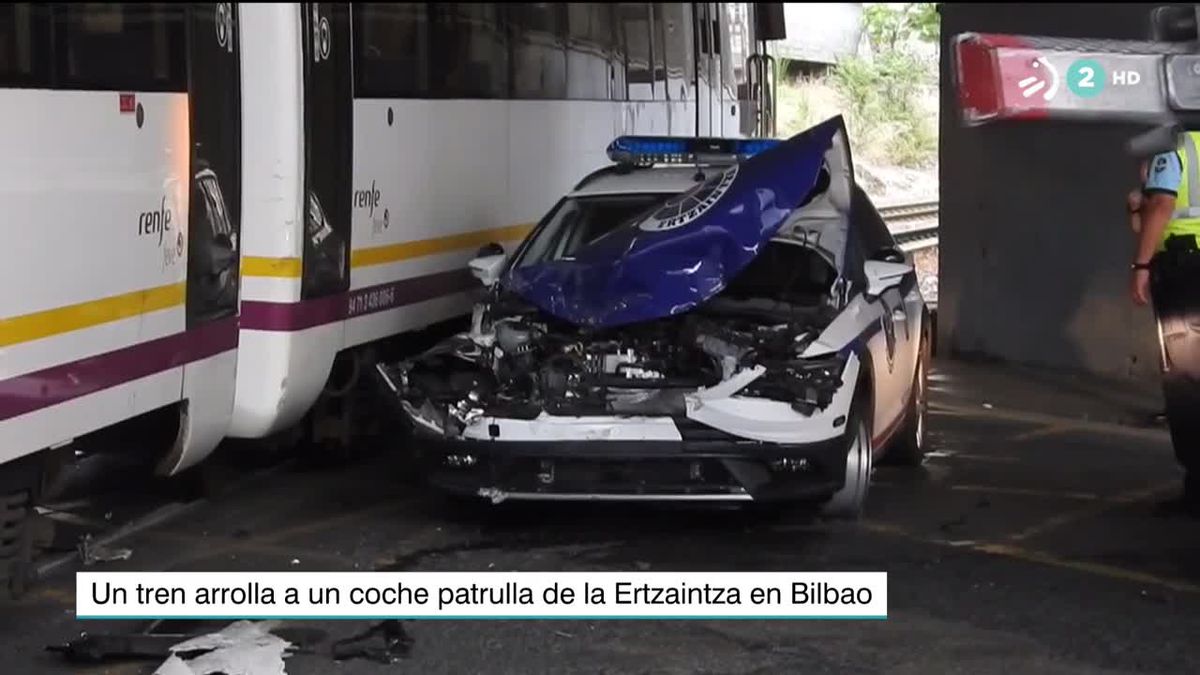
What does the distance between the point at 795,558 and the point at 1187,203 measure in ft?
7.62

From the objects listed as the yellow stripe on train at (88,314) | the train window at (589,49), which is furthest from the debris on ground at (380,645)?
the train window at (589,49)

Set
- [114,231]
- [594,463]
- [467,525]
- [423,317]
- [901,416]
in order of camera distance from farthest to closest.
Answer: [423,317], [901,416], [467,525], [594,463], [114,231]

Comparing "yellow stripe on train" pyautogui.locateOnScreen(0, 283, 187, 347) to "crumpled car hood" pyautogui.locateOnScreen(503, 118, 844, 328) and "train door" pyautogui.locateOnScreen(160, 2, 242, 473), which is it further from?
"crumpled car hood" pyautogui.locateOnScreen(503, 118, 844, 328)

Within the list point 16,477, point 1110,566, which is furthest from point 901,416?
point 16,477

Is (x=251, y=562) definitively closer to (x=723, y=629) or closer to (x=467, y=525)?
(x=467, y=525)

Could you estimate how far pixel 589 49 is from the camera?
12641 mm

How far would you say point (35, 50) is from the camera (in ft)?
21.0

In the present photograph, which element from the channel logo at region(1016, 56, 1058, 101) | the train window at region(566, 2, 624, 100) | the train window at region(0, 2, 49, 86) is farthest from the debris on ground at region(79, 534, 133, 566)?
the train window at region(566, 2, 624, 100)

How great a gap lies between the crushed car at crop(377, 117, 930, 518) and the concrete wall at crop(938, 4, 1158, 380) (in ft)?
12.8

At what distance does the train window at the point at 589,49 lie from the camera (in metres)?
12.3

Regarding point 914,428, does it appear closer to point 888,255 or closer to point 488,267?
point 888,255

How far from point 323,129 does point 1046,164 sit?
6.61m

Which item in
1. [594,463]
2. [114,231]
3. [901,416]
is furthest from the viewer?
[901,416]
